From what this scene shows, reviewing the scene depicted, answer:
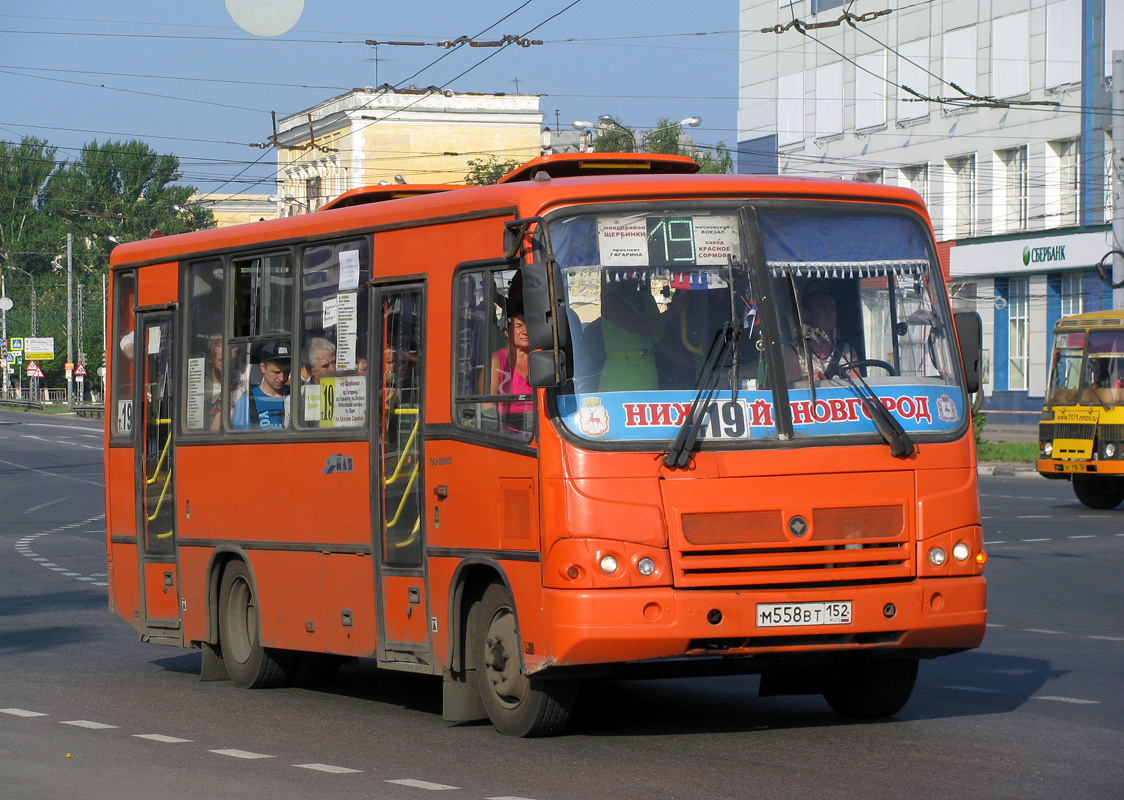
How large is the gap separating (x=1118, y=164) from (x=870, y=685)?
2703 centimetres

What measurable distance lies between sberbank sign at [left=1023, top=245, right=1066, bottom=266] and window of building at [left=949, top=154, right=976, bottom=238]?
9.55ft

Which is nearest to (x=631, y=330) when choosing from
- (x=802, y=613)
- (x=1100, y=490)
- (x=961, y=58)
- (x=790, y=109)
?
(x=802, y=613)

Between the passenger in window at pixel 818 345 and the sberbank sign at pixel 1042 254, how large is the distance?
41632 mm

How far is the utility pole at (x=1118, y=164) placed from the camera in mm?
33031

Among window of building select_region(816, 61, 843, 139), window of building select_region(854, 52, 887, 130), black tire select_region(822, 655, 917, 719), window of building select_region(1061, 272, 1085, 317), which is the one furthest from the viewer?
window of building select_region(816, 61, 843, 139)

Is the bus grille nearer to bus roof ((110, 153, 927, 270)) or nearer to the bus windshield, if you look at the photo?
the bus windshield

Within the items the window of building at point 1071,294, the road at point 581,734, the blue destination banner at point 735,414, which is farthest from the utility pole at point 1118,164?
the blue destination banner at point 735,414

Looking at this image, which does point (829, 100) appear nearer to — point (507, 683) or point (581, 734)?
point (581, 734)

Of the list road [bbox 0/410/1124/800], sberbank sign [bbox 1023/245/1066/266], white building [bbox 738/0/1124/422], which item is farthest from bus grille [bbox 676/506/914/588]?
sberbank sign [bbox 1023/245/1066/266]

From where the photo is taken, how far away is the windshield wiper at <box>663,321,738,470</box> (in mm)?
8109

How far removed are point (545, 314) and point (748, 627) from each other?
166cm

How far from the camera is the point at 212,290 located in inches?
462

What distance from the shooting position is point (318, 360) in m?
10.4

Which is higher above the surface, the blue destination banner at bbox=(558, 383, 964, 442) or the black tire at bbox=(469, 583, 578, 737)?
the blue destination banner at bbox=(558, 383, 964, 442)
